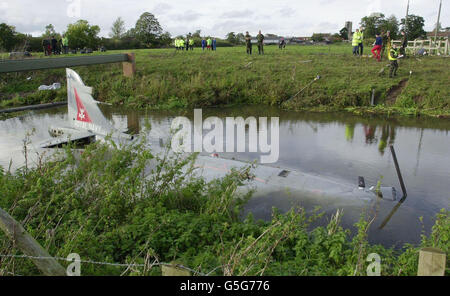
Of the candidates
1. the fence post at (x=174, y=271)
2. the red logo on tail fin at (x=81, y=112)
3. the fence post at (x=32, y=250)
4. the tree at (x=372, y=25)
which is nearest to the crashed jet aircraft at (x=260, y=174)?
the red logo on tail fin at (x=81, y=112)

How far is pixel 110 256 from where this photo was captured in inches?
214

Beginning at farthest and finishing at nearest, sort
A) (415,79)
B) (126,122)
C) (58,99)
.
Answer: (58,99) < (415,79) < (126,122)

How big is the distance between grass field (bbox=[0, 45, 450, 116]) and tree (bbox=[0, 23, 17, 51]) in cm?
1563

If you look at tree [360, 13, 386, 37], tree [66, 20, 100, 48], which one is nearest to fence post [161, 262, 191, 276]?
tree [66, 20, 100, 48]

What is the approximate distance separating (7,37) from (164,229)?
140 feet

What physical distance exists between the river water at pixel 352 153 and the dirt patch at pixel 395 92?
9.47 ft

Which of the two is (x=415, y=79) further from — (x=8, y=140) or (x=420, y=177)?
(x=8, y=140)

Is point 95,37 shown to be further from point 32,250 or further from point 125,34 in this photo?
point 32,250

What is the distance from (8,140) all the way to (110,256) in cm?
1210

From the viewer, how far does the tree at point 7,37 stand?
39594mm

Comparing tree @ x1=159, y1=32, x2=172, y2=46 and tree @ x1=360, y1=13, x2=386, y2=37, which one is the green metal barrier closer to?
tree @ x1=159, y1=32, x2=172, y2=46

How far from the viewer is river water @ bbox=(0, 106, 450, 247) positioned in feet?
24.0

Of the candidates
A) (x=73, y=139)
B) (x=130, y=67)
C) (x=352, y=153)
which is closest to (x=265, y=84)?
(x=130, y=67)
